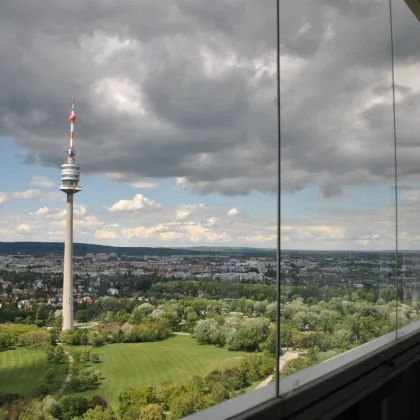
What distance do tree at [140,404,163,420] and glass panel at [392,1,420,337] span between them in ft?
5.48

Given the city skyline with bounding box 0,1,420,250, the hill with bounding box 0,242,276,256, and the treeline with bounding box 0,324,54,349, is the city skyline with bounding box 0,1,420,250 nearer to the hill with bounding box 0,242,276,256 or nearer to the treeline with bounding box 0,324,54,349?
the hill with bounding box 0,242,276,256

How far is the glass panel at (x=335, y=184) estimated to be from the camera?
4.67 ft

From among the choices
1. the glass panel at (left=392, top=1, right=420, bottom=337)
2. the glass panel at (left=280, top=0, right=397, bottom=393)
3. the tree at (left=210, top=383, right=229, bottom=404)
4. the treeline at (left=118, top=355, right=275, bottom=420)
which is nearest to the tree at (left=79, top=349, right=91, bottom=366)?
the treeline at (left=118, top=355, right=275, bottom=420)

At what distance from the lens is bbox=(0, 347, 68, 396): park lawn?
26.8 inches

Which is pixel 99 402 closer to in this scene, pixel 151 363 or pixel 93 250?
pixel 151 363

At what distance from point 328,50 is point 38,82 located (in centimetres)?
119

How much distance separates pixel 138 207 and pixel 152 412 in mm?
426

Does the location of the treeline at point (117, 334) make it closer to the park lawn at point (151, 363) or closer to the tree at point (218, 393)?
the park lawn at point (151, 363)

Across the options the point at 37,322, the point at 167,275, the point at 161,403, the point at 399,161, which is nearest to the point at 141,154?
the point at 167,275

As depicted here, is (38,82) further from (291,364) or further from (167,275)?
(291,364)

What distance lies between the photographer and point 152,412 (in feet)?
3.14

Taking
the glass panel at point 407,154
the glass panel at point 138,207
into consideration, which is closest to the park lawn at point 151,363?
the glass panel at point 138,207

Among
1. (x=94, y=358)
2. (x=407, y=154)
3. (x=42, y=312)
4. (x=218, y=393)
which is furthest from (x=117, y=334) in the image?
(x=407, y=154)

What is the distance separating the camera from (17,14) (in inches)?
30.5
